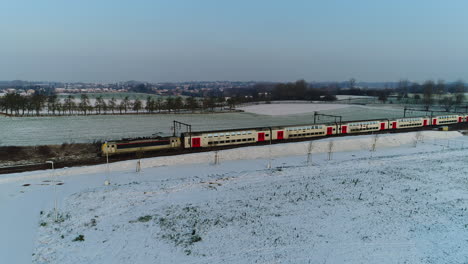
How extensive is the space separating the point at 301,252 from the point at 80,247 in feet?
36.8

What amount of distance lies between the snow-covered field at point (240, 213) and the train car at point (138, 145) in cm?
327

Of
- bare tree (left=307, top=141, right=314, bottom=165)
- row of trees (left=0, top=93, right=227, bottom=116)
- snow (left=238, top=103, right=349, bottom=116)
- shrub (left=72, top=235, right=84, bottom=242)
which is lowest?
shrub (left=72, top=235, right=84, bottom=242)

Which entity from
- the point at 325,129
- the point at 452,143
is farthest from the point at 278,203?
the point at 452,143

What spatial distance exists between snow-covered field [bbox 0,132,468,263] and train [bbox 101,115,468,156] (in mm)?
3582

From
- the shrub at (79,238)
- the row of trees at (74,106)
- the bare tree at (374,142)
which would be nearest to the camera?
the shrub at (79,238)

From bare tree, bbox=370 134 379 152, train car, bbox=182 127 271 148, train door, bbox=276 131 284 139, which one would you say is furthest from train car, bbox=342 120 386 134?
train car, bbox=182 127 271 148

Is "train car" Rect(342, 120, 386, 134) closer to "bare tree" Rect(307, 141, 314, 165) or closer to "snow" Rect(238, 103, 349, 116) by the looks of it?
"bare tree" Rect(307, 141, 314, 165)

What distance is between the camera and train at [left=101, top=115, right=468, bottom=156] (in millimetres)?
34000

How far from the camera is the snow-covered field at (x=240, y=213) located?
49.6ft

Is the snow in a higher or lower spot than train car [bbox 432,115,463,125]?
higher

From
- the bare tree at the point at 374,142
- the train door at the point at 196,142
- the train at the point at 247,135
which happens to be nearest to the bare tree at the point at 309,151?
the train at the point at 247,135

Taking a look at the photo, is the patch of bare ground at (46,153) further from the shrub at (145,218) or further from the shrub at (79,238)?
the shrub at (79,238)

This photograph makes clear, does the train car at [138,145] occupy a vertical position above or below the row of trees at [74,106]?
below

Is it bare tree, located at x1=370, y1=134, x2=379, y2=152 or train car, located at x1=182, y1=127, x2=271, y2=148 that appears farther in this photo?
bare tree, located at x1=370, y1=134, x2=379, y2=152
